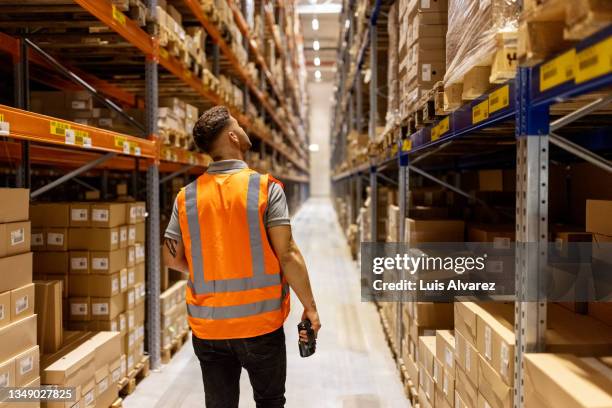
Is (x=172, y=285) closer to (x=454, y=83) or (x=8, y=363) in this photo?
(x=8, y=363)

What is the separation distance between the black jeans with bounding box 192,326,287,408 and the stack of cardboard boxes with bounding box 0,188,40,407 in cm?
91

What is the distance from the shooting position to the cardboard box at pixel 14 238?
2371 mm

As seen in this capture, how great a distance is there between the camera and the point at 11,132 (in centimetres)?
224

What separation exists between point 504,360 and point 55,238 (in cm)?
298

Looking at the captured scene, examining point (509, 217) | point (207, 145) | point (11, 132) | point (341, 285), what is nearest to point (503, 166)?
point (509, 217)

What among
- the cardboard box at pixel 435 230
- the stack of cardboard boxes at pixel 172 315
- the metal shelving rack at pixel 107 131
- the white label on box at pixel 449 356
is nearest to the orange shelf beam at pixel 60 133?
the metal shelving rack at pixel 107 131

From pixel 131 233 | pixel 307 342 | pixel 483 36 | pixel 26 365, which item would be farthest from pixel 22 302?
pixel 483 36

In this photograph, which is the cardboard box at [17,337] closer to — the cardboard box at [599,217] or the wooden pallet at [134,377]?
the wooden pallet at [134,377]

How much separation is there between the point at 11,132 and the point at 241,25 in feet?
18.4

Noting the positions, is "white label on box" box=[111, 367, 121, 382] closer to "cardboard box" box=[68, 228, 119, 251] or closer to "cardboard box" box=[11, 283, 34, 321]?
"cardboard box" box=[68, 228, 119, 251]

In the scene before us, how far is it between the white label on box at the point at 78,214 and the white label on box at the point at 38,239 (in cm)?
24

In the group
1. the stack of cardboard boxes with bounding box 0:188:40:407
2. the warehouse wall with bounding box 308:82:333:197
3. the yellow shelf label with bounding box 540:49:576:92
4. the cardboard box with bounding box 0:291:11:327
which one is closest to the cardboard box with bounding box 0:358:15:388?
the stack of cardboard boxes with bounding box 0:188:40:407

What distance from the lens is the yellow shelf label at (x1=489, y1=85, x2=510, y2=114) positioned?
5.76ft

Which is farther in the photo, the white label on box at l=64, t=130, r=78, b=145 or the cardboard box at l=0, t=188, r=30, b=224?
the white label on box at l=64, t=130, r=78, b=145
